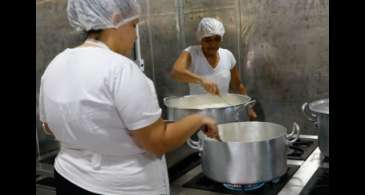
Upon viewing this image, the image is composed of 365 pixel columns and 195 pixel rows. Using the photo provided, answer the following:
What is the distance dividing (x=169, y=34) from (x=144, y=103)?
117 centimetres

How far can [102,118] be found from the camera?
31.2 inches

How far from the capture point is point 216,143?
1039mm

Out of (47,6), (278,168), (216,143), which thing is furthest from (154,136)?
(47,6)

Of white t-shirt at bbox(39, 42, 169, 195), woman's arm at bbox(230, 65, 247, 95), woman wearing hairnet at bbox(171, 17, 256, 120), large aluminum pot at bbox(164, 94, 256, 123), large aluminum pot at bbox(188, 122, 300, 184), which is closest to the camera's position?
white t-shirt at bbox(39, 42, 169, 195)

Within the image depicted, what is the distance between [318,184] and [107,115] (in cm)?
69

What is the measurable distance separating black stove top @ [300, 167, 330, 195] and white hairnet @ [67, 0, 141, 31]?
0.68m

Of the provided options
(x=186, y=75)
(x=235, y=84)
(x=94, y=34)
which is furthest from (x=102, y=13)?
(x=235, y=84)

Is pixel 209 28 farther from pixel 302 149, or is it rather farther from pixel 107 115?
pixel 107 115

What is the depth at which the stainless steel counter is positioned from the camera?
1.09m

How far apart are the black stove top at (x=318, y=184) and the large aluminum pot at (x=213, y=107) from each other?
32 centimetres

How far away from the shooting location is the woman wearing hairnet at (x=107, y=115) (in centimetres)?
77

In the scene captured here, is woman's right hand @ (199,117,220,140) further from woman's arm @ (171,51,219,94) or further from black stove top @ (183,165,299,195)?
woman's arm @ (171,51,219,94)

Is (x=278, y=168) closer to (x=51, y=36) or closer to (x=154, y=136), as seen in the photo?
(x=154, y=136)

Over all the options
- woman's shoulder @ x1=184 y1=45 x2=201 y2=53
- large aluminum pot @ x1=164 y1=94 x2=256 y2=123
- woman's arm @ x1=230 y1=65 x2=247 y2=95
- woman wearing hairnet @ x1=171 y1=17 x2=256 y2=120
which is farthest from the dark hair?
woman's arm @ x1=230 y1=65 x2=247 y2=95
